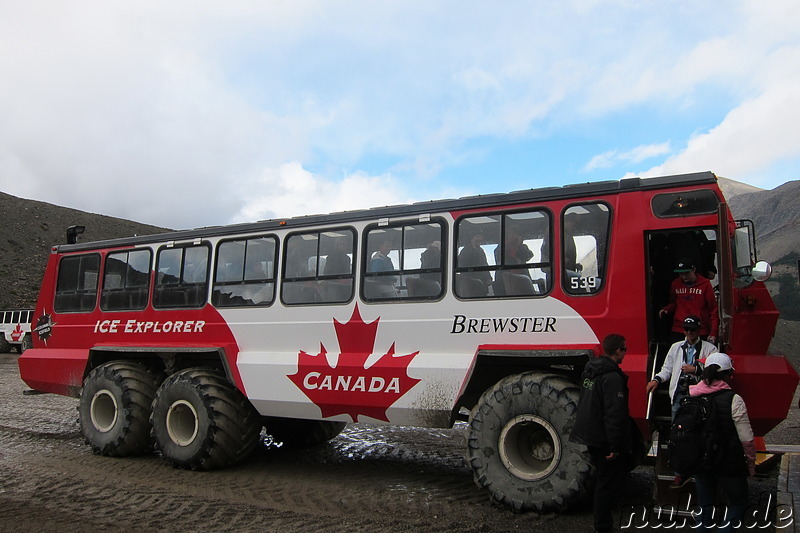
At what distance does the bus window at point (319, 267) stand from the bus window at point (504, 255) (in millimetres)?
1522

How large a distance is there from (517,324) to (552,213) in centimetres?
121

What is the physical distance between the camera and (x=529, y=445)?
664 cm

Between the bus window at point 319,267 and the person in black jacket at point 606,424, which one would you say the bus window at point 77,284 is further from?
the person in black jacket at point 606,424

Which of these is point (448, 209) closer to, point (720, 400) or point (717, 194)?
point (717, 194)

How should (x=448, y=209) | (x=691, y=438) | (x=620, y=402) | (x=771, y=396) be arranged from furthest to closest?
(x=448, y=209), (x=771, y=396), (x=620, y=402), (x=691, y=438)

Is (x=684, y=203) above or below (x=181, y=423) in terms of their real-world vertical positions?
above

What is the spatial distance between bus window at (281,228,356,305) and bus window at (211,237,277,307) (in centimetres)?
29

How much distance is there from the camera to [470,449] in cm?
667

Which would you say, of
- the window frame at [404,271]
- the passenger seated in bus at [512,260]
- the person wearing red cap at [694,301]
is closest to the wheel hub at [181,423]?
the window frame at [404,271]

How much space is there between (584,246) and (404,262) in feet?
6.77

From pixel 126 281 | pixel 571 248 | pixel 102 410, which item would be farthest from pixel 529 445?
pixel 126 281

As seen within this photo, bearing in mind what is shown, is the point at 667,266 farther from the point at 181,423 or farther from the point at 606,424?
the point at 181,423

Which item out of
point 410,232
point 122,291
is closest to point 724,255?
point 410,232

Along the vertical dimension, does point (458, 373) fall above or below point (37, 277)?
below
